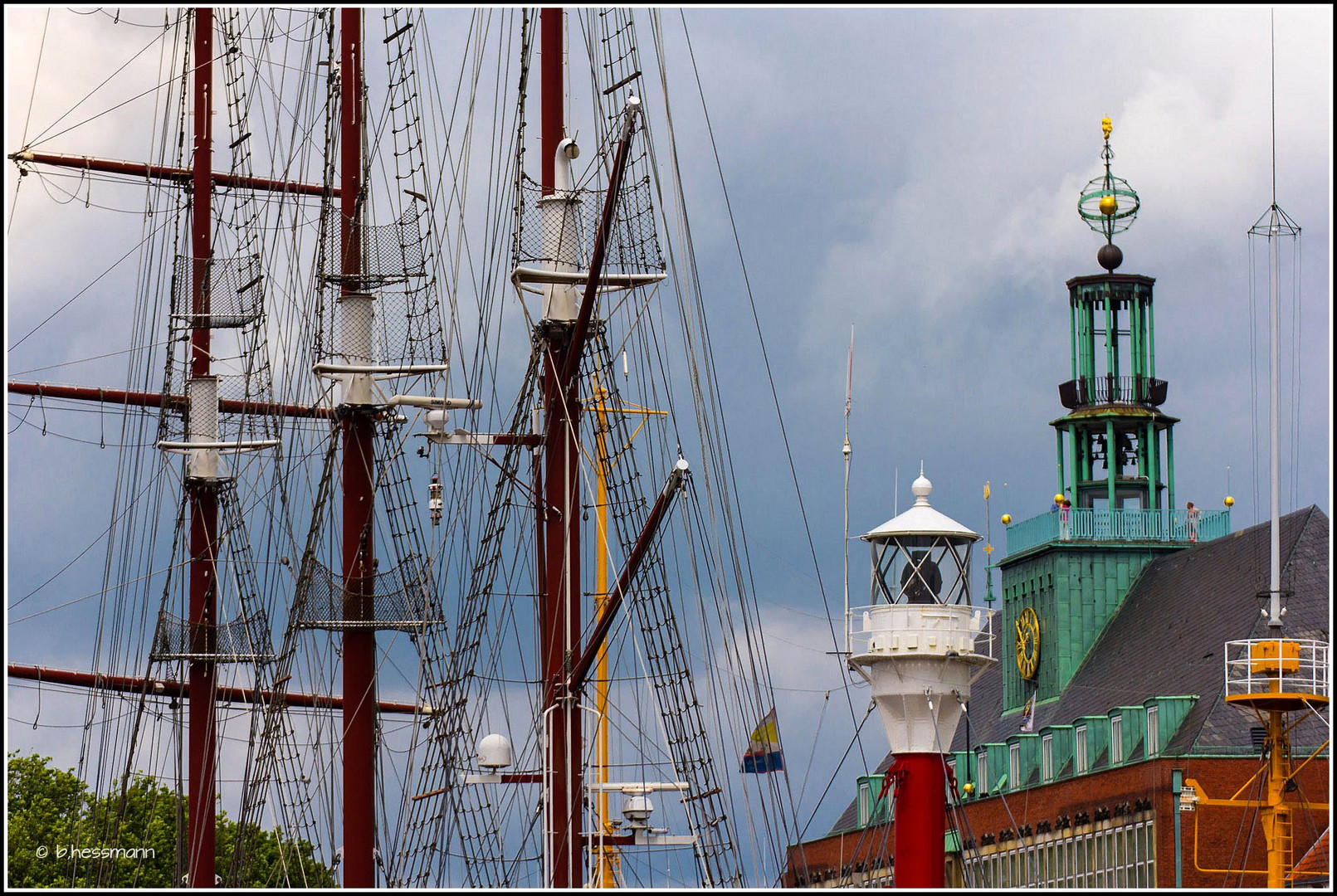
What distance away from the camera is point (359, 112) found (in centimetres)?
4716

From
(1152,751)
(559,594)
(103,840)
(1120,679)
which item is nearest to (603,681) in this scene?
(559,594)

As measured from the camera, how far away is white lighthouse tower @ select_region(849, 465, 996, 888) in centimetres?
3503

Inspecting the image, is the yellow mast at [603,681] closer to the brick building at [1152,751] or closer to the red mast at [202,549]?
the red mast at [202,549]

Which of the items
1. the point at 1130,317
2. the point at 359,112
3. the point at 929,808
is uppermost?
the point at 1130,317

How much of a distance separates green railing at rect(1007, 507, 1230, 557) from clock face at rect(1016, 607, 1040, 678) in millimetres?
3761

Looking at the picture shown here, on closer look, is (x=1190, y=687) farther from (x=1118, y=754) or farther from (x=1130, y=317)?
(x=1130, y=317)

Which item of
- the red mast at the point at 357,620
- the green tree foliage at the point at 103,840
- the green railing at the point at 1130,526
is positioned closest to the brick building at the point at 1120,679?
the green railing at the point at 1130,526

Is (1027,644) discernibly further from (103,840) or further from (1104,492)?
(103,840)

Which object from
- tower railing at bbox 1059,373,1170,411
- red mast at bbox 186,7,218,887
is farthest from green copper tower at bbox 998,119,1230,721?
red mast at bbox 186,7,218,887

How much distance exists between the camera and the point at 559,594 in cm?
3653

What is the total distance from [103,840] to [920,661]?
134 feet

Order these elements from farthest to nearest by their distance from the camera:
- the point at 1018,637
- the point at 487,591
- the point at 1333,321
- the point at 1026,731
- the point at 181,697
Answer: the point at 1018,637 < the point at 1026,731 < the point at 181,697 < the point at 487,591 < the point at 1333,321

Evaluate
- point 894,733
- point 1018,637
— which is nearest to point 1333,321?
point 894,733

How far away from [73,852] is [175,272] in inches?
705
